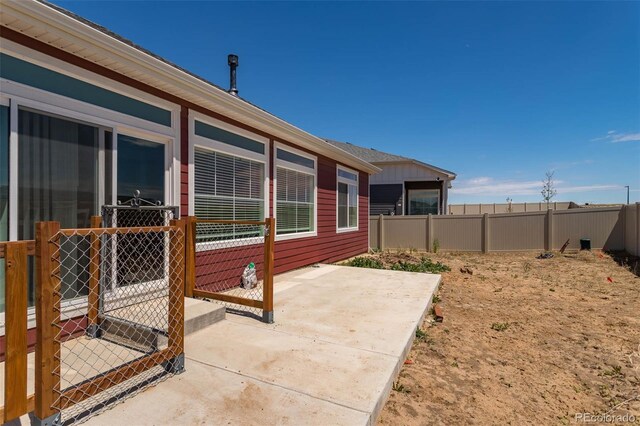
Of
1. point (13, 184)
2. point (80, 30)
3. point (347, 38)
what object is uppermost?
point (347, 38)

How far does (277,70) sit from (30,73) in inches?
336

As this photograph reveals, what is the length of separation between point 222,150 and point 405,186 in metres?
13.1

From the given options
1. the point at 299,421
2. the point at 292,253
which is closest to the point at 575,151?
the point at 292,253

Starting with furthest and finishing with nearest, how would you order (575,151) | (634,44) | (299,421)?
(575,151) → (634,44) → (299,421)

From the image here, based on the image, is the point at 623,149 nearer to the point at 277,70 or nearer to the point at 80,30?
the point at 277,70

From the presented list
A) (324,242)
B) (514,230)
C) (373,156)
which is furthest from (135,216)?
(373,156)

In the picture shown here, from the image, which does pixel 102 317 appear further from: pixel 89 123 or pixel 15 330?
pixel 89 123

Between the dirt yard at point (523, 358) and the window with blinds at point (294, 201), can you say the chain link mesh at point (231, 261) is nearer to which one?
the window with blinds at point (294, 201)

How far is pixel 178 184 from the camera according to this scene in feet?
13.1

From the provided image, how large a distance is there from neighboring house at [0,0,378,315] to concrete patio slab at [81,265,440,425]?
159 centimetres

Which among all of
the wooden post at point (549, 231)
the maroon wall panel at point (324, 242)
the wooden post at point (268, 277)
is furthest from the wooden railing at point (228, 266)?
the wooden post at point (549, 231)

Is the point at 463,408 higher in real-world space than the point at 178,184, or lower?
lower

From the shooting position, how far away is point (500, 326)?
160 inches

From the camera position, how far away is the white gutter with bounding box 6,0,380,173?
7.85 ft
